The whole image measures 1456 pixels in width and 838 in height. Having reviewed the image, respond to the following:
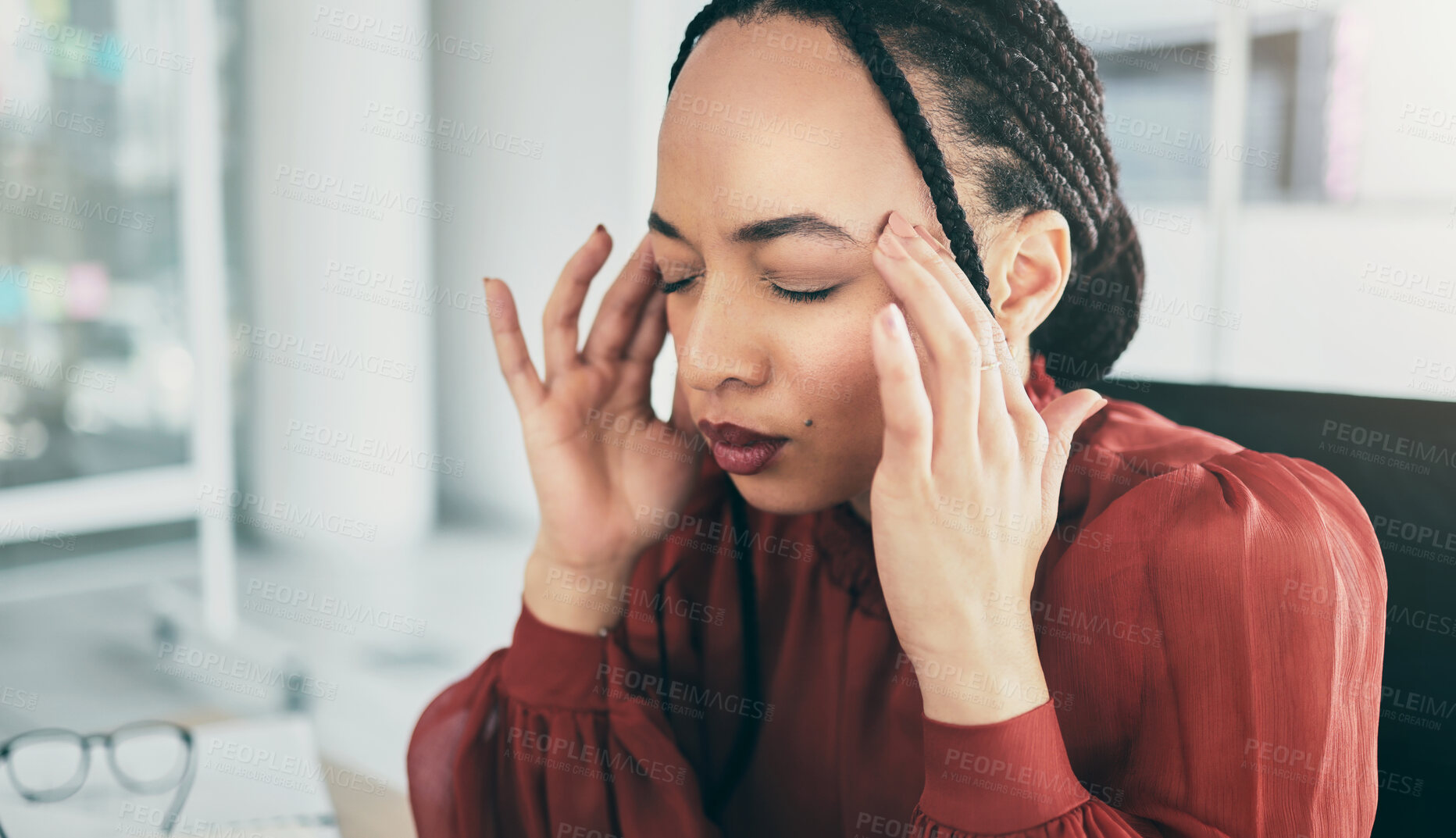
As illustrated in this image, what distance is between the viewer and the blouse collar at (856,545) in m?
0.93

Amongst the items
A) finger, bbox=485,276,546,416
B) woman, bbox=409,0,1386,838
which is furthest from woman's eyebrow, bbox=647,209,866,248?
finger, bbox=485,276,546,416

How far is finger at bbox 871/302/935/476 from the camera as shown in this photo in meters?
0.65

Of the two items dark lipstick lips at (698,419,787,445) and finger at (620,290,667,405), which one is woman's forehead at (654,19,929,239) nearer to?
dark lipstick lips at (698,419,787,445)

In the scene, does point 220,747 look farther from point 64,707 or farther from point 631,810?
point 64,707

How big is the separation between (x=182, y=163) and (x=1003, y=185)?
8.77 feet

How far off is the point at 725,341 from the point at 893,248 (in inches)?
6.1

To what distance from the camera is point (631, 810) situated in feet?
3.10

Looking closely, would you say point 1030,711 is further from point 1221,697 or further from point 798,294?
point 798,294

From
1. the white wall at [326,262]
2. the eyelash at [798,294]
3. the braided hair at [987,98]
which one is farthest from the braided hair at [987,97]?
the white wall at [326,262]

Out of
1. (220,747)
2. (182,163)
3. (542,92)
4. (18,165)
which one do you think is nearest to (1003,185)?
(220,747)

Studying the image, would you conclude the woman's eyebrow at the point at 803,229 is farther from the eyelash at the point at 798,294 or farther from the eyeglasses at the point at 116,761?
the eyeglasses at the point at 116,761

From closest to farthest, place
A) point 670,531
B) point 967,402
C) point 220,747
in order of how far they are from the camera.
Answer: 1. point 967,402
2. point 670,531
3. point 220,747

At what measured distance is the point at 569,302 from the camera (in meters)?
1.06

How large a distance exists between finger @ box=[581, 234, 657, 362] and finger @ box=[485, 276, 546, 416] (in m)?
0.07
